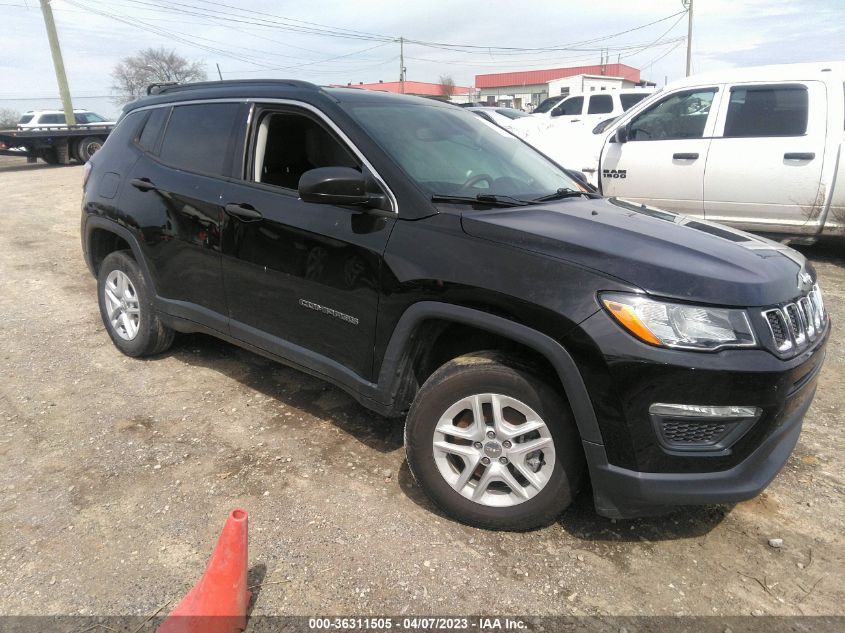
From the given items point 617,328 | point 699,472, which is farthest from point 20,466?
point 699,472

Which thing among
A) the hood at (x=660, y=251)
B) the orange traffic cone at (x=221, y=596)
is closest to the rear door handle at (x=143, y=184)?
the hood at (x=660, y=251)

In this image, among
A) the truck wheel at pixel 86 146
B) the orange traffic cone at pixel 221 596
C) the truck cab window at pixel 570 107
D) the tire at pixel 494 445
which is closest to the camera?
the orange traffic cone at pixel 221 596

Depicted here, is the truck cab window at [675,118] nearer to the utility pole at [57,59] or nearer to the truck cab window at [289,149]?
the truck cab window at [289,149]

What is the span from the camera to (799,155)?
6066 millimetres

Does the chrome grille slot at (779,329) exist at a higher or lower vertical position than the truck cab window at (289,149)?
lower

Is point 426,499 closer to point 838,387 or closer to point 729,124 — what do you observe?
point 838,387

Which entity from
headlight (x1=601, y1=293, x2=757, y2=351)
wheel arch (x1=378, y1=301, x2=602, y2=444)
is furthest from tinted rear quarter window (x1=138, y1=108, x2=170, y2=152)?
headlight (x1=601, y1=293, x2=757, y2=351)

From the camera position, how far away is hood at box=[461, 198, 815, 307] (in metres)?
2.13

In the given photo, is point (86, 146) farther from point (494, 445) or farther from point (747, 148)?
point (494, 445)

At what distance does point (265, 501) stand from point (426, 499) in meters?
0.73

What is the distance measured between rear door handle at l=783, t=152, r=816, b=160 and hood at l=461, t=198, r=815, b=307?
405cm

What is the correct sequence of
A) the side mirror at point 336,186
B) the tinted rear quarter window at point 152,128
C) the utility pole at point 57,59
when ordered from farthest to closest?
the utility pole at point 57,59
the tinted rear quarter window at point 152,128
the side mirror at point 336,186

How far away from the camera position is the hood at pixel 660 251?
7.00ft

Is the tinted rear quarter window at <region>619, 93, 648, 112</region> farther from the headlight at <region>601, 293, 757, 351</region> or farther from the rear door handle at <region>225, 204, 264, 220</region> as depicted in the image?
the headlight at <region>601, 293, 757, 351</region>
